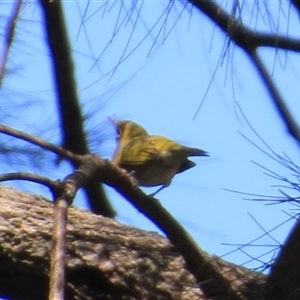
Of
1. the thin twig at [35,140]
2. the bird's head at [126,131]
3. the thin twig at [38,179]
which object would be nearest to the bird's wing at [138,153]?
the bird's head at [126,131]

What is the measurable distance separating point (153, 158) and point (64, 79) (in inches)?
23.1

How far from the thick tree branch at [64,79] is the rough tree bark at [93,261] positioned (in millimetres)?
277

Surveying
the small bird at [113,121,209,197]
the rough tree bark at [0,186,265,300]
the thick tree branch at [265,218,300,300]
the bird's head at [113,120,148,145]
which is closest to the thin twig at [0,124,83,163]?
the rough tree bark at [0,186,265,300]

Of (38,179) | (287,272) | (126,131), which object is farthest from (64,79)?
(287,272)

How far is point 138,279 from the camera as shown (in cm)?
228

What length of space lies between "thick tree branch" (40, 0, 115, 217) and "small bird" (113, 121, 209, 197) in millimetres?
337

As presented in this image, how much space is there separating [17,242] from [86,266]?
0.19 meters

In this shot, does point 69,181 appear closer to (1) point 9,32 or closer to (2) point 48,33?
(1) point 9,32

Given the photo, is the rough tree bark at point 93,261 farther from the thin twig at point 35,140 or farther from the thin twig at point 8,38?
the thin twig at point 8,38

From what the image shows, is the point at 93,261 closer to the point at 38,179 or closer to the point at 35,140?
the point at 35,140

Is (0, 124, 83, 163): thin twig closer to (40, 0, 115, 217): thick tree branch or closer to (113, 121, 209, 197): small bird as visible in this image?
(40, 0, 115, 217): thick tree branch

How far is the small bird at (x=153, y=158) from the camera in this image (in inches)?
116

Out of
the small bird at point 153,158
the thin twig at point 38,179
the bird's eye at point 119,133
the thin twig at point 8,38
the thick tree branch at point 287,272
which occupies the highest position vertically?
the bird's eye at point 119,133

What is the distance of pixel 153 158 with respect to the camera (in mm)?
2988
